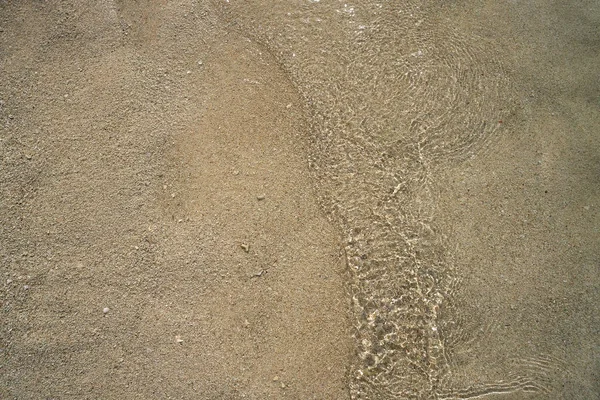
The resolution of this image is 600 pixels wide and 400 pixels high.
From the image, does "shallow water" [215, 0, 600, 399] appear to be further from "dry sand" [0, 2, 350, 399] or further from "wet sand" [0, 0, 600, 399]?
"dry sand" [0, 2, 350, 399]

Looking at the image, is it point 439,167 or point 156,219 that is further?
point 439,167

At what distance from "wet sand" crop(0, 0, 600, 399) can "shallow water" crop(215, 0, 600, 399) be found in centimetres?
1

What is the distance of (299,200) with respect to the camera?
3188 mm

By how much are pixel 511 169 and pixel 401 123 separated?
0.82 meters

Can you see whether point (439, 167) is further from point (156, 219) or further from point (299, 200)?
point (156, 219)

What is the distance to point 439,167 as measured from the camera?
328 cm

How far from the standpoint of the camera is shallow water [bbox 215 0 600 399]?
2.99 m

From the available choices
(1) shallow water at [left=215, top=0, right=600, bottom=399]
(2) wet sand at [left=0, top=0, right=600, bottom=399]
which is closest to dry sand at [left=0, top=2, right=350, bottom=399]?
(2) wet sand at [left=0, top=0, right=600, bottom=399]

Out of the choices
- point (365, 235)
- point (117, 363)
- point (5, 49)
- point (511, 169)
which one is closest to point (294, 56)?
point (365, 235)

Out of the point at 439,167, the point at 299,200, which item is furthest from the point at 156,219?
the point at 439,167

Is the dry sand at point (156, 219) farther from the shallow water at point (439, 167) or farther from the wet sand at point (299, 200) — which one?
the shallow water at point (439, 167)

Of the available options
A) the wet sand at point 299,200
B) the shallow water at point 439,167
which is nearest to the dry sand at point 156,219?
the wet sand at point 299,200

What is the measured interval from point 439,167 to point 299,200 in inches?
39.7

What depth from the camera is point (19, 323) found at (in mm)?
2951
